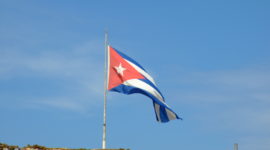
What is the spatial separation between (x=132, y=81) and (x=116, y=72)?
1349 millimetres

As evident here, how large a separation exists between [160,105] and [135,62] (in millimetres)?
3805

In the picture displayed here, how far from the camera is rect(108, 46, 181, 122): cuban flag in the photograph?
41.7m

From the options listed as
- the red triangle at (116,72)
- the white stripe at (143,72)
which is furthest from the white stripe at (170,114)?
the red triangle at (116,72)

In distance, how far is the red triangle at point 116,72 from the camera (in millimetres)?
41531

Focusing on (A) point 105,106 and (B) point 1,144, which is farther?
(A) point 105,106

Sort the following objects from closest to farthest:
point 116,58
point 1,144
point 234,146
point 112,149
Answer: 1. point 1,144
2. point 112,149
3. point 116,58
4. point 234,146

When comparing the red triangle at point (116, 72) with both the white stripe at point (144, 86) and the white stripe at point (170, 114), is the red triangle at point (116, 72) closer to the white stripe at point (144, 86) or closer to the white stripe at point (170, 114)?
the white stripe at point (144, 86)

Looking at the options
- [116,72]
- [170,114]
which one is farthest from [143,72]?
[170,114]

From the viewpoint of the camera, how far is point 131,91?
137 feet

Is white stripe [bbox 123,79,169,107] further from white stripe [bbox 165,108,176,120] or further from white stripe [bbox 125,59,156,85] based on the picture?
white stripe [bbox 125,59,156,85]

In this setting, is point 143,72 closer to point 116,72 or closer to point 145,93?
point 145,93

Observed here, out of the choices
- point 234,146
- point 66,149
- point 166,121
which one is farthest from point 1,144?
point 234,146

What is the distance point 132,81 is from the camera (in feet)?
139

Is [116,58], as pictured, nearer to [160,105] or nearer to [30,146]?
[160,105]
